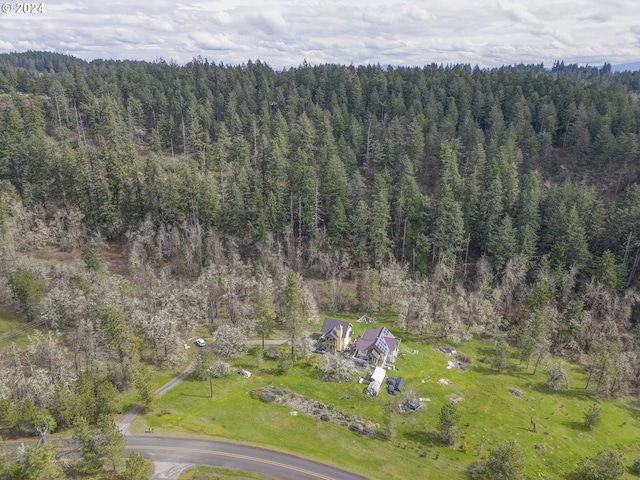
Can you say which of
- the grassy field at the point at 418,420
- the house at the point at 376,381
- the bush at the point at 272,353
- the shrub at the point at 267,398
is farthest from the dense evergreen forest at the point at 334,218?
the house at the point at 376,381

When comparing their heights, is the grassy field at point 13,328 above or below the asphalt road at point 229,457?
above

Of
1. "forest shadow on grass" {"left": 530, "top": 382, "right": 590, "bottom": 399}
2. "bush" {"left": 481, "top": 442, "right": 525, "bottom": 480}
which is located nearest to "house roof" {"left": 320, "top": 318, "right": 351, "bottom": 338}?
"bush" {"left": 481, "top": 442, "right": 525, "bottom": 480}

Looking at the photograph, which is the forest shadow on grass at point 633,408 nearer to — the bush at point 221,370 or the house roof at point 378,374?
the house roof at point 378,374

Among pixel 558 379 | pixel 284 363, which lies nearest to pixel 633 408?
pixel 558 379

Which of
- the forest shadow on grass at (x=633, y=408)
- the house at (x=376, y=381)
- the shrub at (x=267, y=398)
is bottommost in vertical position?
the forest shadow on grass at (x=633, y=408)

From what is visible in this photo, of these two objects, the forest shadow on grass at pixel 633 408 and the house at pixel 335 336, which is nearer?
the forest shadow on grass at pixel 633 408
